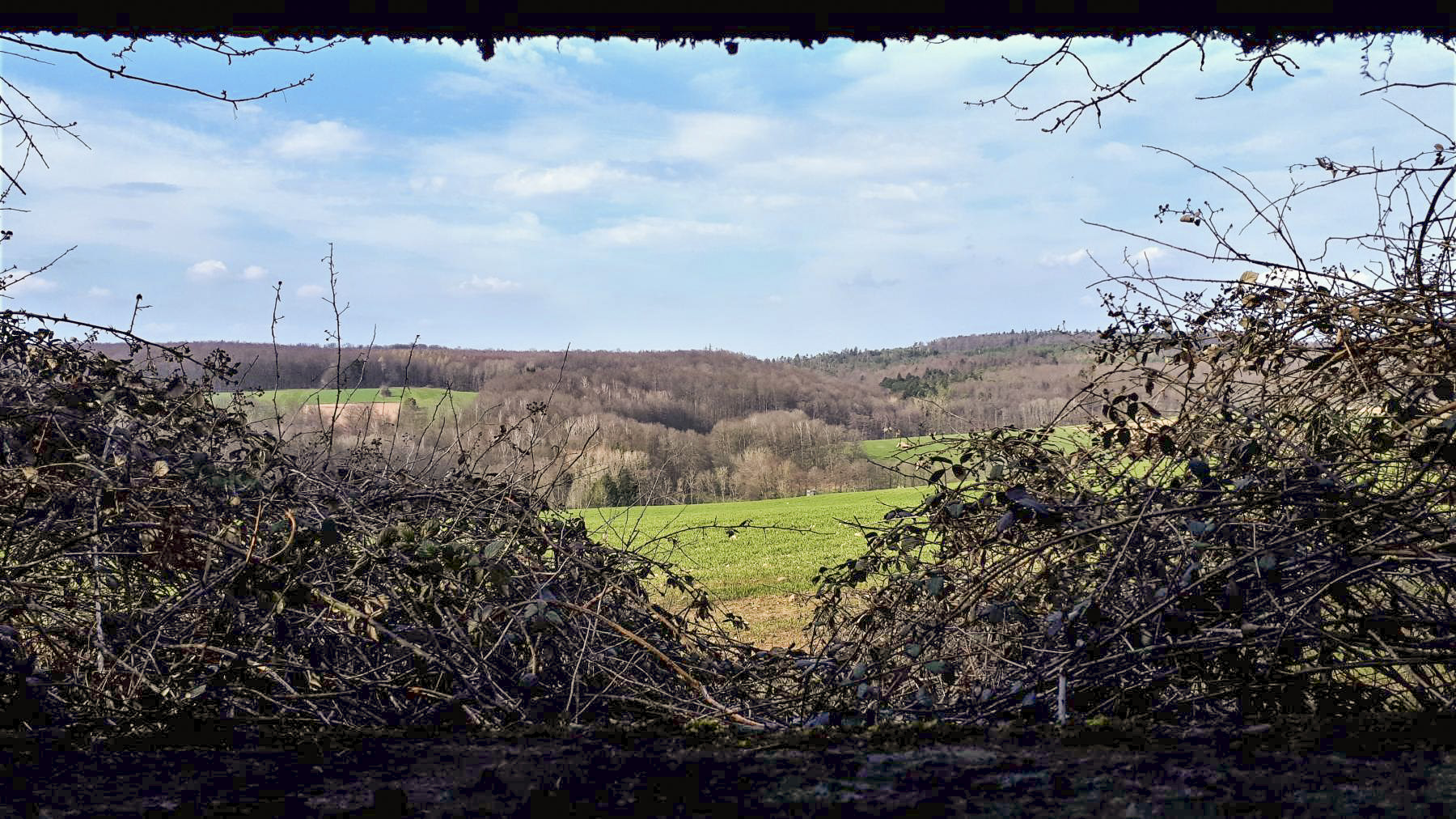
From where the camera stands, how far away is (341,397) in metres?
5.37

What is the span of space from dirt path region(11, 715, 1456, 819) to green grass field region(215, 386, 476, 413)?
4.49 m

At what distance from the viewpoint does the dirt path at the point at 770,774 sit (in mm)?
732

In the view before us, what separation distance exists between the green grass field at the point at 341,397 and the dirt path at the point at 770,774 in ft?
14.7

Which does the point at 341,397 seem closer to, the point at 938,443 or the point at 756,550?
the point at 938,443

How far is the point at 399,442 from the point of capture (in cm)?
521

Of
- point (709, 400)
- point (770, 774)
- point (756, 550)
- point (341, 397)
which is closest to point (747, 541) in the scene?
point (756, 550)

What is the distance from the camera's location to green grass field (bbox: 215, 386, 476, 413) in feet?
17.5

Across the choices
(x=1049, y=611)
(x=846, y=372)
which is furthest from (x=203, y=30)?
(x=846, y=372)

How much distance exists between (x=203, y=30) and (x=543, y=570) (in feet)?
8.87

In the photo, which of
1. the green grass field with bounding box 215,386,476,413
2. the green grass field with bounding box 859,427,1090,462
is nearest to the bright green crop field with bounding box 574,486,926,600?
the green grass field with bounding box 859,427,1090,462

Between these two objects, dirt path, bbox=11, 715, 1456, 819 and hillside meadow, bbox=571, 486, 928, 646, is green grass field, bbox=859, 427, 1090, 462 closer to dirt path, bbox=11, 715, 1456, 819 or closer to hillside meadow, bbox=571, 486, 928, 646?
hillside meadow, bbox=571, 486, 928, 646

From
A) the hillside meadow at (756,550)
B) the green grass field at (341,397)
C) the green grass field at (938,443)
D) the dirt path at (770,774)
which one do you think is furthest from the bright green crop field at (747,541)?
the dirt path at (770,774)

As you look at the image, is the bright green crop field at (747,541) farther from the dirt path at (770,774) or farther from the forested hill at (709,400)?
the dirt path at (770,774)

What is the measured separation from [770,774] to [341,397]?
5.04 meters
